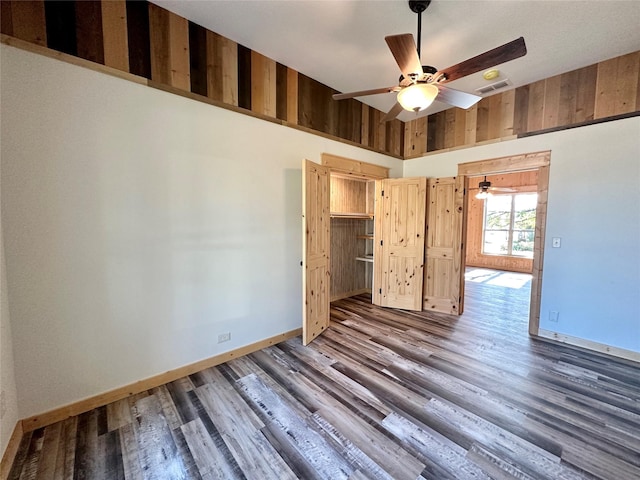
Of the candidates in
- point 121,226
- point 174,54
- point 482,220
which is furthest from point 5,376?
point 482,220

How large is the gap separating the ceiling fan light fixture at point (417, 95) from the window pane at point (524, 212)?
7898 millimetres

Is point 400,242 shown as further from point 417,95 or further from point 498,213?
point 498,213

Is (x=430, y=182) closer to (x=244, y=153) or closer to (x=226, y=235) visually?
(x=244, y=153)

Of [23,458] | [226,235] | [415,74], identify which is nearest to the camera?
[23,458]

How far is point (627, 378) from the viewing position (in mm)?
2480

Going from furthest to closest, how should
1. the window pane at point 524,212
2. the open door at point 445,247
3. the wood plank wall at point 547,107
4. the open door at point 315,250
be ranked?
the window pane at point 524,212
the open door at point 445,247
the open door at point 315,250
the wood plank wall at point 547,107

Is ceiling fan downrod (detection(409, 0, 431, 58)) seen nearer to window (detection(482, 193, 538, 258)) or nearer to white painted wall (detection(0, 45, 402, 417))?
white painted wall (detection(0, 45, 402, 417))

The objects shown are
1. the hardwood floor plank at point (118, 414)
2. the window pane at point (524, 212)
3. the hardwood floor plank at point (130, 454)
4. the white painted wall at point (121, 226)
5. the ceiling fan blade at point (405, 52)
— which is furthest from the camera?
the window pane at point (524, 212)

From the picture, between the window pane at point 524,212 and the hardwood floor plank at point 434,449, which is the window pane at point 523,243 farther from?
the hardwood floor plank at point 434,449

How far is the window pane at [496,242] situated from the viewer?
820cm

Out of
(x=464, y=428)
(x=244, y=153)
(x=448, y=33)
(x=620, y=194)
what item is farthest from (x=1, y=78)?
(x=620, y=194)

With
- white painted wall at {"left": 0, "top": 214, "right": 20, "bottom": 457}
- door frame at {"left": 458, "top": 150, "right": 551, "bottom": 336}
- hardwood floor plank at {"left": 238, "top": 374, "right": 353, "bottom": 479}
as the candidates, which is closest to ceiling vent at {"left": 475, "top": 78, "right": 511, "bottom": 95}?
door frame at {"left": 458, "top": 150, "right": 551, "bottom": 336}

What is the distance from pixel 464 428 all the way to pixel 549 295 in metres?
2.50

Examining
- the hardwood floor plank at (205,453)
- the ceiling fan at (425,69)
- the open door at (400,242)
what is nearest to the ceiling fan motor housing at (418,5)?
the ceiling fan at (425,69)
